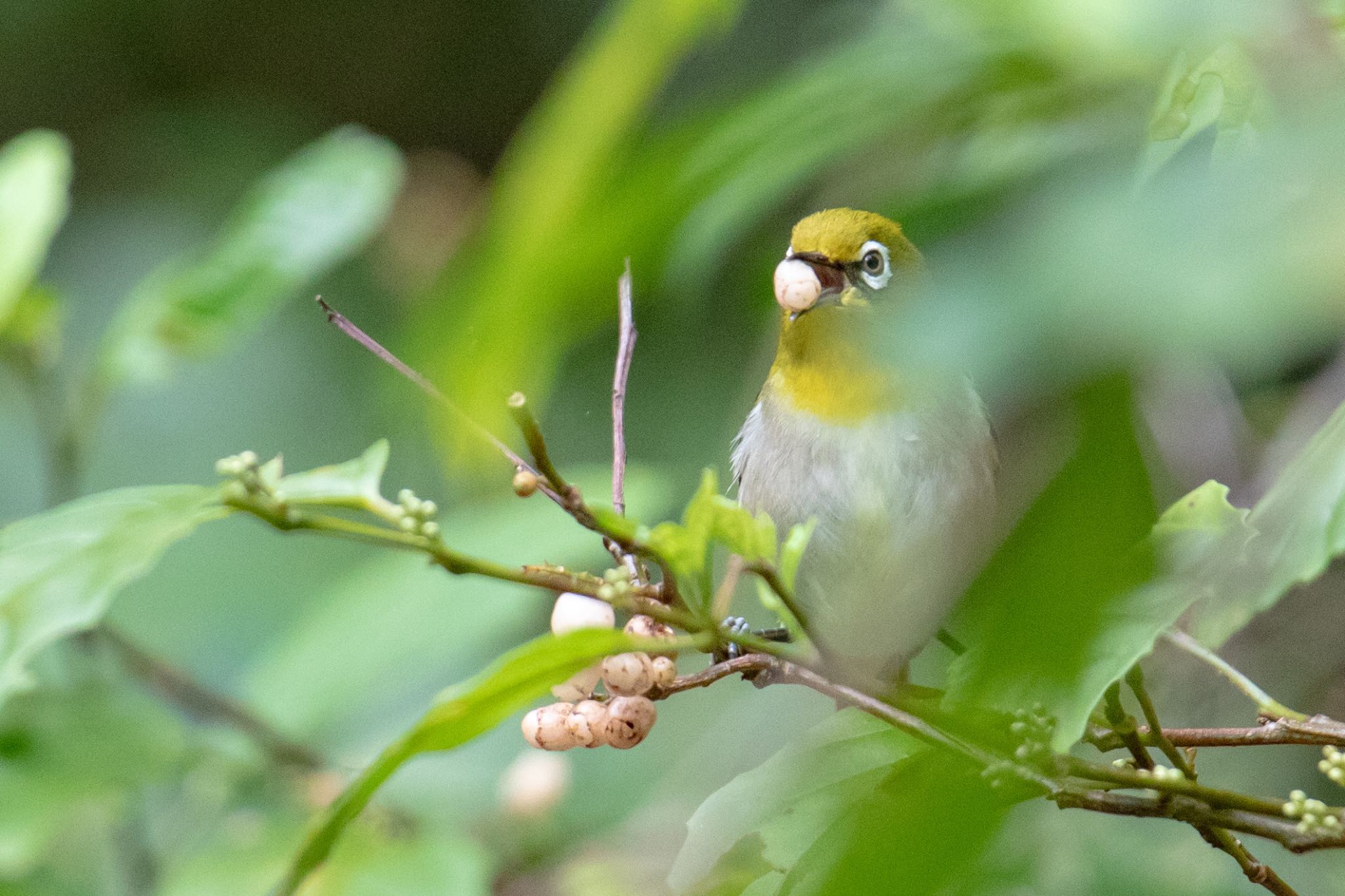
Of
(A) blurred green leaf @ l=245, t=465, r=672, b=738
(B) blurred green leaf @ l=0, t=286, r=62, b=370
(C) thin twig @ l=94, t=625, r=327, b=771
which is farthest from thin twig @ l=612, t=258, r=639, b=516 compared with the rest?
(B) blurred green leaf @ l=0, t=286, r=62, b=370

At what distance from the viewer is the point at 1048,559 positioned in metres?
0.38

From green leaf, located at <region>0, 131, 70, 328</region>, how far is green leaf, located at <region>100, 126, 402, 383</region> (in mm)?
170

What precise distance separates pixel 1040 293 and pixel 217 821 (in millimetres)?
1942

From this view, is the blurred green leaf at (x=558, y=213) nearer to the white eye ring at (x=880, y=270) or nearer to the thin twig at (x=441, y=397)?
the thin twig at (x=441, y=397)

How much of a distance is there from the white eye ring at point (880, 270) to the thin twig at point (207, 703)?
1.04m

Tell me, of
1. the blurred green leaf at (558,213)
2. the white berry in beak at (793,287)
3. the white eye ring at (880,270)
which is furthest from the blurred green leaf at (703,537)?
the white eye ring at (880,270)

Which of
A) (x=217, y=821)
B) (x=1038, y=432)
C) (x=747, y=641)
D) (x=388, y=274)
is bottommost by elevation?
(x=217, y=821)

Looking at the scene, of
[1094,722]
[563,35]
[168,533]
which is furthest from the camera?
[563,35]

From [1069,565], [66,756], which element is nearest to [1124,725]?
[1069,565]

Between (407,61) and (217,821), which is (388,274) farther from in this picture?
(217,821)

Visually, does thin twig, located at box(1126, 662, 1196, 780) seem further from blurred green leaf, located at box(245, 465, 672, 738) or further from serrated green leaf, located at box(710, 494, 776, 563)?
blurred green leaf, located at box(245, 465, 672, 738)

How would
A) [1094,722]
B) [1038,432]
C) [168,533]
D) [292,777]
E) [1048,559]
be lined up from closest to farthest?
[1048,559], [1038,432], [168,533], [1094,722], [292,777]

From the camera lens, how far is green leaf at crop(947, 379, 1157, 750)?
0.36 metres

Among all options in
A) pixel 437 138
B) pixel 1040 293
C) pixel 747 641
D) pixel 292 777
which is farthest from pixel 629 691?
pixel 437 138
